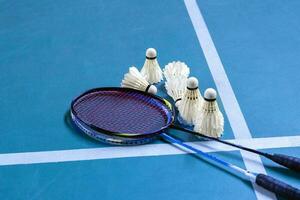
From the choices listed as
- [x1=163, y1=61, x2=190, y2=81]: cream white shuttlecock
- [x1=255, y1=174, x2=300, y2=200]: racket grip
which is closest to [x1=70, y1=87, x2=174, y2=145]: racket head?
[x1=163, y1=61, x2=190, y2=81]: cream white shuttlecock

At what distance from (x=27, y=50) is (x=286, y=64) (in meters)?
1.32

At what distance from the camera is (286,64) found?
2.86 metres

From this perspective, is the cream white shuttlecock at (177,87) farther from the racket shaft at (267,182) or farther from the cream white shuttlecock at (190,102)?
the racket shaft at (267,182)

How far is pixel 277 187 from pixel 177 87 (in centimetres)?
68

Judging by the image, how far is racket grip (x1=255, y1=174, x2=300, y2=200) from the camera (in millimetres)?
1977

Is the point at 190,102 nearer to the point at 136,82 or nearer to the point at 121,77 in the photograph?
the point at 136,82

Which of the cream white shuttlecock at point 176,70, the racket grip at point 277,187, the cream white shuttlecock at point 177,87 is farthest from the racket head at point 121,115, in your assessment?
the racket grip at point 277,187

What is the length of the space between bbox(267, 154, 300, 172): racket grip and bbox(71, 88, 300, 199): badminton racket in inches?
4.5

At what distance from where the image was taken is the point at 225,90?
104 inches

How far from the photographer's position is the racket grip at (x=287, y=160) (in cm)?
213

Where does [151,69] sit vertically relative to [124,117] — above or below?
above

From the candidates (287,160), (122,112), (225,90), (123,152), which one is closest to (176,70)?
(225,90)

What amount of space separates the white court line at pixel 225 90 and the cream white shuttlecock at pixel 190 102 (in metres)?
0.20

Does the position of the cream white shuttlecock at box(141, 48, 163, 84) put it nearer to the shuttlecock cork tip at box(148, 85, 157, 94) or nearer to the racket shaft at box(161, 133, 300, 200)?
the shuttlecock cork tip at box(148, 85, 157, 94)
